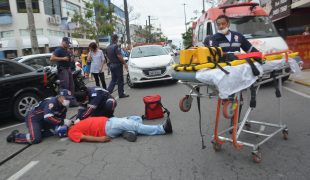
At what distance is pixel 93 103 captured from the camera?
5875 mm

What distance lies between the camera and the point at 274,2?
23.5 metres

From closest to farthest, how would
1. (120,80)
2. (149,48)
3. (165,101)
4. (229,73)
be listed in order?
(229,73) → (165,101) → (120,80) → (149,48)

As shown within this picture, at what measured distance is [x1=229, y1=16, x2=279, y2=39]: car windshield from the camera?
9711 mm

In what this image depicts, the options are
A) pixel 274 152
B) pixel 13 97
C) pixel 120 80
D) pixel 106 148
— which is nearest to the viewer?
pixel 274 152

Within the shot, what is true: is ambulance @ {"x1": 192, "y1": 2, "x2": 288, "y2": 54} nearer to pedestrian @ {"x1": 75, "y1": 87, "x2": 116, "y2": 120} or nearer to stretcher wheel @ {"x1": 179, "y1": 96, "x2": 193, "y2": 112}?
pedestrian @ {"x1": 75, "y1": 87, "x2": 116, "y2": 120}

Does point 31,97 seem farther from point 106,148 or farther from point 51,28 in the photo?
point 51,28

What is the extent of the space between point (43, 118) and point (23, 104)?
232 cm

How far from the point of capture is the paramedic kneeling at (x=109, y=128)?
5398 millimetres

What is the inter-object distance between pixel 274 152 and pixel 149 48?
922 centimetres

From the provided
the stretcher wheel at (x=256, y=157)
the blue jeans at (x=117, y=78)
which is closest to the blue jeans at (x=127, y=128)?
the stretcher wheel at (x=256, y=157)

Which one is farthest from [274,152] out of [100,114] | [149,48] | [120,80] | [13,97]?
[149,48]

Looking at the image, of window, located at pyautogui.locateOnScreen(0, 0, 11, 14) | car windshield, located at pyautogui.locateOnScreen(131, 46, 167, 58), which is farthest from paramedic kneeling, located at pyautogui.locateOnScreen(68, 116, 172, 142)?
window, located at pyautogui.locateOnScreen(0, 0, 11, 14)

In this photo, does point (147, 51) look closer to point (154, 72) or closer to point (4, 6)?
point (154, 72)

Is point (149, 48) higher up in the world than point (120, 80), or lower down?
higher up
